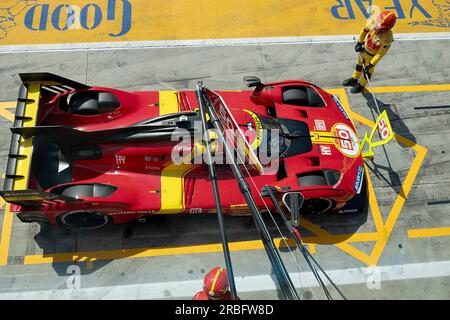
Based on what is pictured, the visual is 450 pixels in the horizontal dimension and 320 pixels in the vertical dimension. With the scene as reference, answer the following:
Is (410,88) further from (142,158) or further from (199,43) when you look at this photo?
(142,158)

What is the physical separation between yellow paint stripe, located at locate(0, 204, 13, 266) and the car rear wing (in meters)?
1.38

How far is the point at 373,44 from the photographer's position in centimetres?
934

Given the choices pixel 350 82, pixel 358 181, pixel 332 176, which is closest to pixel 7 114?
pixel 332 176

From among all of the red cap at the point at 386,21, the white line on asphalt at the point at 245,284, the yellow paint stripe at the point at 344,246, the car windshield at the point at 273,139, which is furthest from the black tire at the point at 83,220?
the red cap at the point at 386,21

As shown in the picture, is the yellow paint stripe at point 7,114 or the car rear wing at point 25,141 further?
the yellow paint stripe at point 7,114

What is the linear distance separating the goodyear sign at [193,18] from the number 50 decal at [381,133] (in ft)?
13.0

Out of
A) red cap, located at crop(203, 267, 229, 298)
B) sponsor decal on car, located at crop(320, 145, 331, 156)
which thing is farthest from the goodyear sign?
red cap, located at crop(203, 267, 229, 298)

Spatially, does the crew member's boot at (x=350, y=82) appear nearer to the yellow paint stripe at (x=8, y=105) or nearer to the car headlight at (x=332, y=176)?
the car headlight at (x=332, y=176)

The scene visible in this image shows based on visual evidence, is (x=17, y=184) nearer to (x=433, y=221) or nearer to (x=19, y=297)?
(x=19, y=297)

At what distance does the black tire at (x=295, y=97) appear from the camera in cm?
889

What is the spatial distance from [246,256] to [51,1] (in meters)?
9.29
